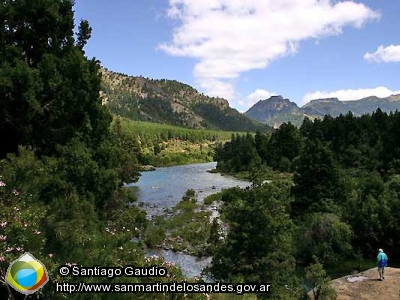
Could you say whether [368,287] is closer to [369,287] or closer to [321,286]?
[369,287]

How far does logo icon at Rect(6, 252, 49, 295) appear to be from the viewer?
30.0 feet

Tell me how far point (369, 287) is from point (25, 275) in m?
26.4

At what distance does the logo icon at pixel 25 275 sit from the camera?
9148 mm

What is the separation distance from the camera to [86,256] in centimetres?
1306

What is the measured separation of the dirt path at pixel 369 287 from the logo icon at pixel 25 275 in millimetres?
23551

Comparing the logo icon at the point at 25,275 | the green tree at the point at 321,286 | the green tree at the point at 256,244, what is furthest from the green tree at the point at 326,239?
the logo icon at the point at 25,275

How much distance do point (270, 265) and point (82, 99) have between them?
16.4 metres

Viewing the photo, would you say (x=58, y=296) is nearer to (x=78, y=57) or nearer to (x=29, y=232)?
(x=29, y=232)

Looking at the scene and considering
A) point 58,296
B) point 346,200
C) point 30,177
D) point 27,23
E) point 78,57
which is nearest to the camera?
point 58,296

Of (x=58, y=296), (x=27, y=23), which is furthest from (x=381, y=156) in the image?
(x=58, y=296)

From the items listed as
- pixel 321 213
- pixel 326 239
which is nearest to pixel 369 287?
pixel 326 239

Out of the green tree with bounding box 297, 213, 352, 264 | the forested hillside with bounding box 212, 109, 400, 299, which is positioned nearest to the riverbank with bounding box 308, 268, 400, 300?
the forested hillside with bounding box 212, 109, 400, 299

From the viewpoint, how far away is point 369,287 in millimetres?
28312

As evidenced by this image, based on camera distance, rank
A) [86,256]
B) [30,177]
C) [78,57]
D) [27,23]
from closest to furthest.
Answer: [86,256] < [30,177] < [78,57] < [27,23]
